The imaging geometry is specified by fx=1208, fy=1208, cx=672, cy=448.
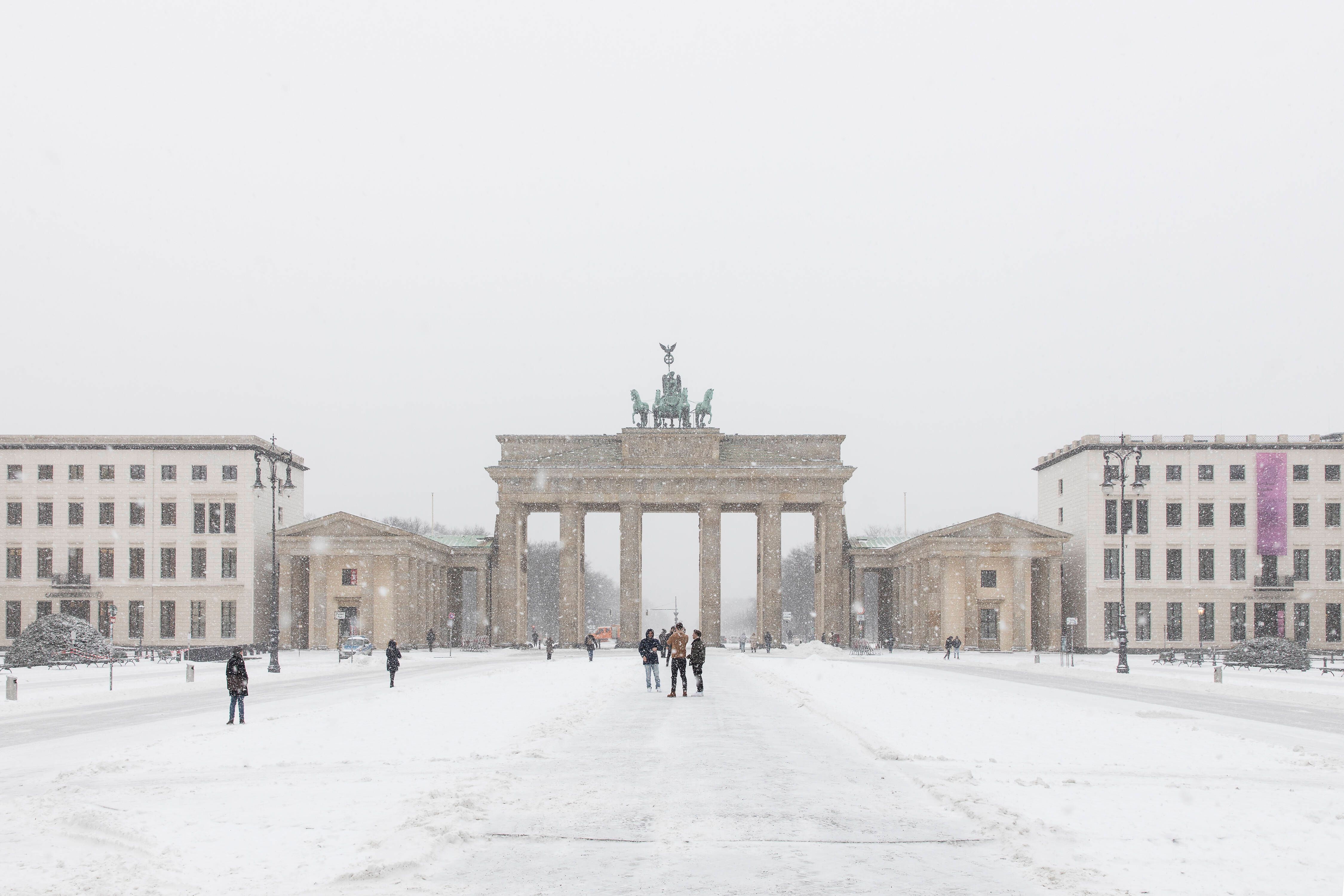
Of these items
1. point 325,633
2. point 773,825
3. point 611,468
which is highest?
point 611,468

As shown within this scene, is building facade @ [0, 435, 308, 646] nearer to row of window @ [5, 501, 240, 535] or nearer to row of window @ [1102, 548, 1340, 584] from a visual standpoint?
row of window @ [5, 501, 240, 535]

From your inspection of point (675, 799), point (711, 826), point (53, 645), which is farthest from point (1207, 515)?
point (711, 826)

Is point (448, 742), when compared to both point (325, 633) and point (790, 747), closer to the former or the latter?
point (790, 747)

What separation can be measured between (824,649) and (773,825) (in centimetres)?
6153

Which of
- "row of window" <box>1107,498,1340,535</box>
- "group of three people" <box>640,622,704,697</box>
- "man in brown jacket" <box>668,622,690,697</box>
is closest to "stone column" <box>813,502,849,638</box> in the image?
"row of window" <box>1107,498,1340,535</box>

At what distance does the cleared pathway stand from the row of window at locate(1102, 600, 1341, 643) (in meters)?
69.1

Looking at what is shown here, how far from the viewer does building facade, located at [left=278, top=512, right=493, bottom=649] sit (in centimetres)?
8462

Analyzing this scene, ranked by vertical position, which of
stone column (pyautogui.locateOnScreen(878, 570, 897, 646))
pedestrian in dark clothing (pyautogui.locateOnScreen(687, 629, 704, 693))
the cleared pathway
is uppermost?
the cleared pathway

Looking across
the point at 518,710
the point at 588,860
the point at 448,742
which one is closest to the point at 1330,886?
the point at 588,860

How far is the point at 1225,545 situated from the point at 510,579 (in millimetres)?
51166

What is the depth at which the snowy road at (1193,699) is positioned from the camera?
26688mm

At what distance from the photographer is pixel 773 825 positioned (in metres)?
12.1

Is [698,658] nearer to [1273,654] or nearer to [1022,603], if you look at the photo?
[1273,654]

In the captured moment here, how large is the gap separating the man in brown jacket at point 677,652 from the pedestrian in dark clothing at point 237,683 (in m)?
10.8
